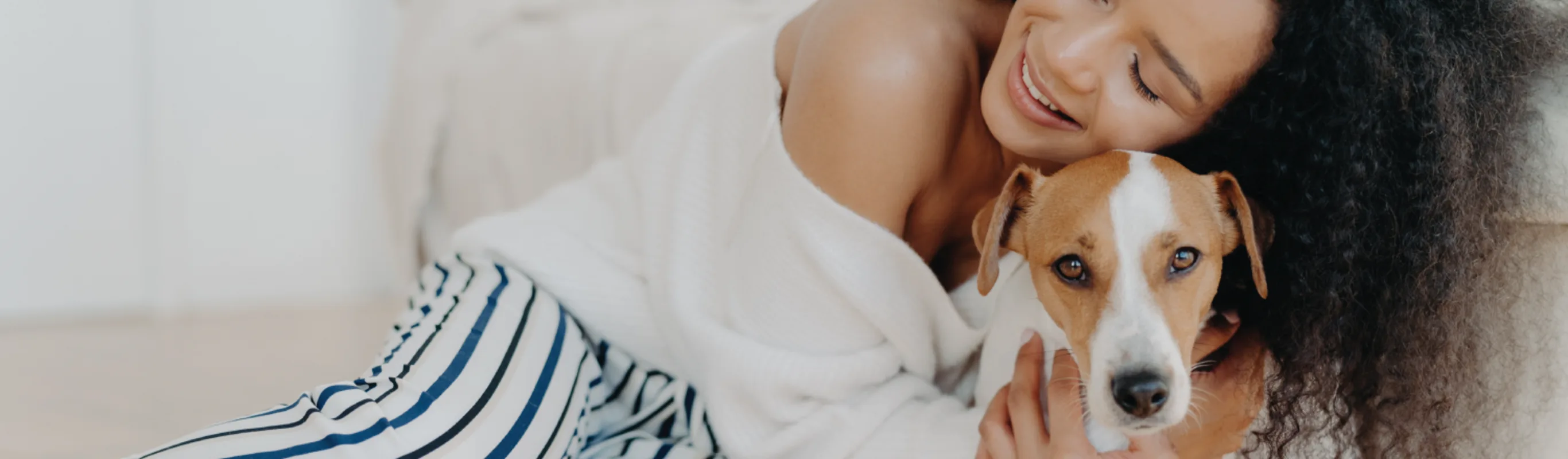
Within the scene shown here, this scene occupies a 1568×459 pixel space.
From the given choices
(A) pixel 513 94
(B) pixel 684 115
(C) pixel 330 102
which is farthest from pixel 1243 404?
(C) pixel 330 102

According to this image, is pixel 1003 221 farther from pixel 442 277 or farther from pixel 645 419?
pixel 442 277

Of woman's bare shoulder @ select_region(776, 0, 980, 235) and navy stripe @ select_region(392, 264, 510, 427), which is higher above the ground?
navy stripe @ select_region(392, 264, 510, 427)

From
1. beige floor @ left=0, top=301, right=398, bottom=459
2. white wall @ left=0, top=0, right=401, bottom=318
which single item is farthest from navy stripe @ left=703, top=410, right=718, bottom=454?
white wall @ left=0, top=0, right=401, bottom=318

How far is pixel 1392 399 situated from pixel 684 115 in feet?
3.34

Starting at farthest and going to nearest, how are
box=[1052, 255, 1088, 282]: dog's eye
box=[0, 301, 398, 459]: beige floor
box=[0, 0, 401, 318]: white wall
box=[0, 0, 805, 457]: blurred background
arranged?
1. box=[0, 0, 401, 318]: white wall
2. box=[0, 0, 805, 457]: blurred background
3. box=[0, 301, 398, 459]: beige floor
4. box=[1052, 255, 1088, 282]: dog's eye

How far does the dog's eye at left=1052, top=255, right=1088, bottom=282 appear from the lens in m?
1.13

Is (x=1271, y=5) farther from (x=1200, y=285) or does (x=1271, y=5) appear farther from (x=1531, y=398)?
(x=1531, y=398)

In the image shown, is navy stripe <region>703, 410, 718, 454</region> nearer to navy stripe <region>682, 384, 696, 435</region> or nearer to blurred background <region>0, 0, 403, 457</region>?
navy stripe <region>682, 384, 696, 435</region>

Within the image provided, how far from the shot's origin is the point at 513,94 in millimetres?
2430

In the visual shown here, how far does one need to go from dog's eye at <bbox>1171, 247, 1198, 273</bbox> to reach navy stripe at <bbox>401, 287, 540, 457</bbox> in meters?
0.81

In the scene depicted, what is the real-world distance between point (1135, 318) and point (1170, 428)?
27cm

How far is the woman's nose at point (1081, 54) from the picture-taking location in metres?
1.14

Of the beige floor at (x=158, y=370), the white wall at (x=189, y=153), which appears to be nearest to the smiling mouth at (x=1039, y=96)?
the beige floor at (x=158, y=370)

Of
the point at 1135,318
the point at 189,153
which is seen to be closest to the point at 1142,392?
the point at 1135,318
